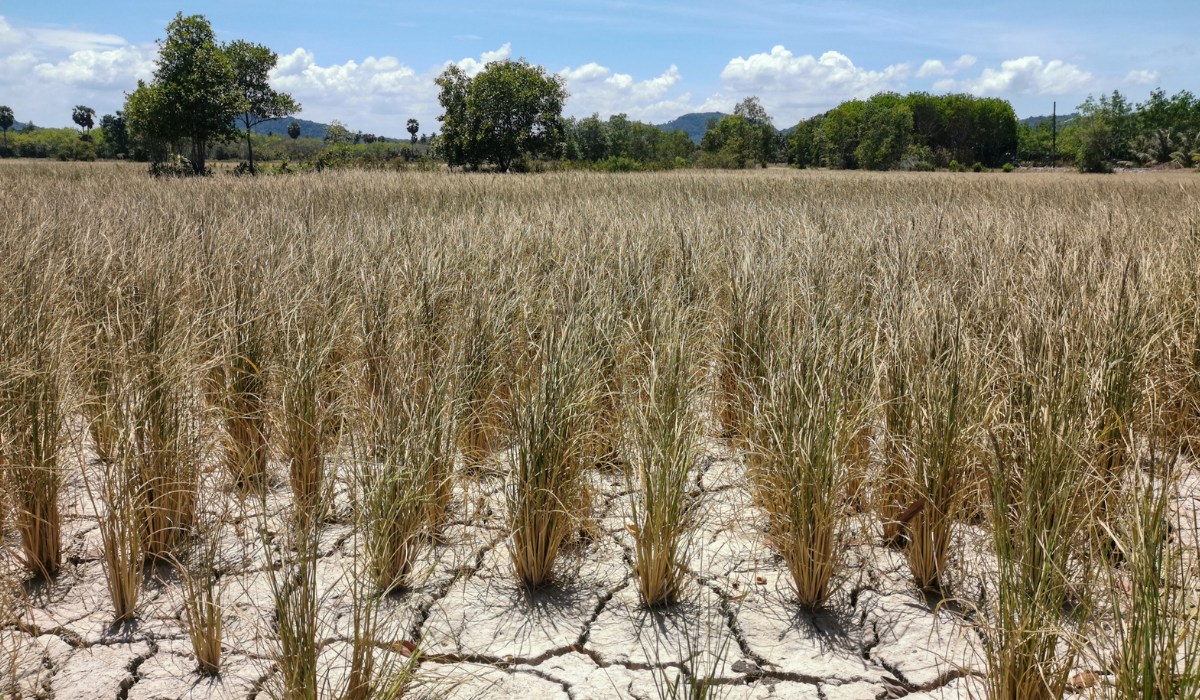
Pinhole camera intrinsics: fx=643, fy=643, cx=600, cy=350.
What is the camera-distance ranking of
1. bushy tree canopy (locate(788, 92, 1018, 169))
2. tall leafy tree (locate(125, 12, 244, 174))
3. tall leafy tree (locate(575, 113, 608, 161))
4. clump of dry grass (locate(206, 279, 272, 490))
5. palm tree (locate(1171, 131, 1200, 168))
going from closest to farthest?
clump of dry grass (locate(206, 279, 272, 490)), tall leafy tree (locate(125, 12, 244, 174)), palm tree (locate(1171, 131, 1200, 168)), tall leafy tree (locate(575, 113, 608, 161)), bushy tree canopy (locate(788, 92, 1018, 169))

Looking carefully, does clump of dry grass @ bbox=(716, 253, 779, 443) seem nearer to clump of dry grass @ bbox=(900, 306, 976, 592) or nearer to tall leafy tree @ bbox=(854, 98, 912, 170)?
Result: clump of dry grass @ bbox=(900, 306, 976, 592)

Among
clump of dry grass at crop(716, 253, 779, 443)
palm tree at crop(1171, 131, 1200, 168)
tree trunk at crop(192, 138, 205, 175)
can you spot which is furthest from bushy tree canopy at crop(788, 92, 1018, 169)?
clump of dry grass at crop(716, 253, 779, 443)

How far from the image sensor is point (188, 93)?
19969 mm

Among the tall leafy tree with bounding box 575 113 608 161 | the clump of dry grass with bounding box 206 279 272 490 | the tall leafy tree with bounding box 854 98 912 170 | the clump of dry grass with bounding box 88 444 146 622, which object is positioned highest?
the tall leafy tree with bounding box 575 113 608 161

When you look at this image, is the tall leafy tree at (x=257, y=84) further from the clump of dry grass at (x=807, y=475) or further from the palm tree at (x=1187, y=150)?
the palm tree at (x=1187, y=150)

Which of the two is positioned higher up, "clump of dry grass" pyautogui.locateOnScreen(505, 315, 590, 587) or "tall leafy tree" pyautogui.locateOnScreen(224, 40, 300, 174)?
"tall leafy tree" pyautogui.locateOnScreen(224, 40, 300, 174)

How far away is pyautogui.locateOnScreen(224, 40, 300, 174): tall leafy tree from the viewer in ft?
81.7

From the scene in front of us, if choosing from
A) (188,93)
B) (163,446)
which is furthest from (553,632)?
(188,93)

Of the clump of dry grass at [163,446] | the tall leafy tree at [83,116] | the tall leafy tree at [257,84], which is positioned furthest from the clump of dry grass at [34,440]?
the tall leafy tree at [83,116]

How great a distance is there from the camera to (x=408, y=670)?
160 cm

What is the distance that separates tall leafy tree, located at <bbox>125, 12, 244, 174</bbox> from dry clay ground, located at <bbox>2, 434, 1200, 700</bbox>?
22429mm

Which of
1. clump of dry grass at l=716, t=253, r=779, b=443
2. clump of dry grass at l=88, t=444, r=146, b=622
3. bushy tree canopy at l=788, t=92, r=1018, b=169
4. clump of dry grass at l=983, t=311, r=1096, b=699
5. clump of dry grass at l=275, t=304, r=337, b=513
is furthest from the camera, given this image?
bushy tree canopy at l=788, t=92, r=1018, b=169

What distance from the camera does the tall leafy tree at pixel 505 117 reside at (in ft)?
80.6

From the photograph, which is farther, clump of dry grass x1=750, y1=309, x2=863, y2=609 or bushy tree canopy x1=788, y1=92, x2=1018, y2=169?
bushy tree canopy x1=788, y1=92, x2=1018, y2=169
